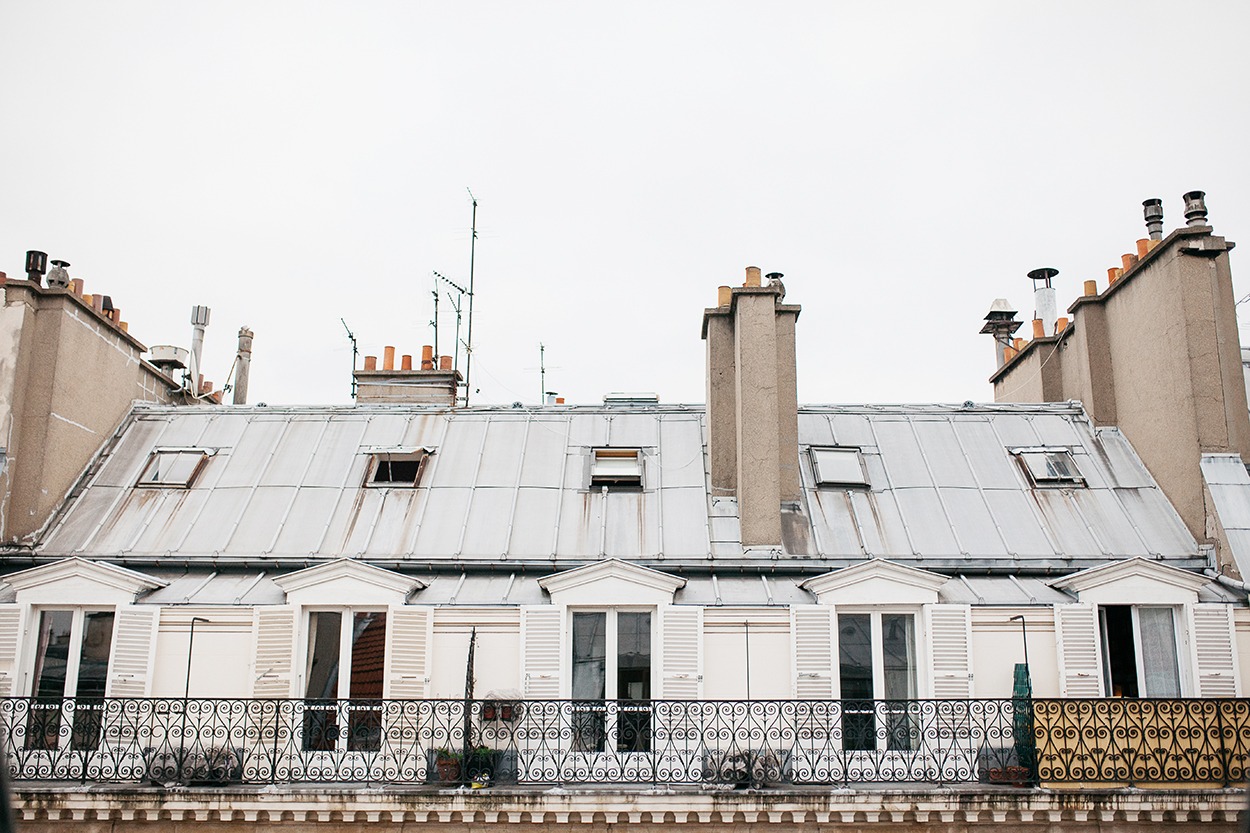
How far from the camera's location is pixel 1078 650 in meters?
11.5

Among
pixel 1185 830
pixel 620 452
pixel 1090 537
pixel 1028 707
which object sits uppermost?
pixel 620 452

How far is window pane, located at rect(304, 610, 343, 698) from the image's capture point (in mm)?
11719

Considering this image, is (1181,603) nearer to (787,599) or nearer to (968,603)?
(968,603)

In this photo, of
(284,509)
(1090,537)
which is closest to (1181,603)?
(1090,537)

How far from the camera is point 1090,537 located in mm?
12914

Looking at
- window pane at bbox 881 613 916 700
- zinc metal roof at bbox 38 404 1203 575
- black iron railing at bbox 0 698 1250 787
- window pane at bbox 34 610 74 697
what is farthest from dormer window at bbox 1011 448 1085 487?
window pane at bbox 34 610 74 697

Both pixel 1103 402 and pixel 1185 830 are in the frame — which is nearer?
pixel 1185 830

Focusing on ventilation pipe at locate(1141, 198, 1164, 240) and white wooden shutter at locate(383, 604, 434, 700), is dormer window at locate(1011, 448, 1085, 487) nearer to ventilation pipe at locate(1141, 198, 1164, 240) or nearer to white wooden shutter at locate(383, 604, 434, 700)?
ventilation pipe at locate(1141, 198, 1164, 240)

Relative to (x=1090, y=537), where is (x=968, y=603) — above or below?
below

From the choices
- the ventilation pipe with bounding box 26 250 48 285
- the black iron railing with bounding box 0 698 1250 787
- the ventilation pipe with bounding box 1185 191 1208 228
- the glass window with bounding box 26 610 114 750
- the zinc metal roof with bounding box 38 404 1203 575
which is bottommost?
the black iron railing with bounding box 0 698 1250 787

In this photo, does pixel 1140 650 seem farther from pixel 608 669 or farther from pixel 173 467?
pixel 173 467

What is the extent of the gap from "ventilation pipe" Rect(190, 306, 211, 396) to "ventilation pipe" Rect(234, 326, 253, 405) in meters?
0.81

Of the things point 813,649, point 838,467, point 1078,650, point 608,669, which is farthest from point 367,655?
point 1078,650

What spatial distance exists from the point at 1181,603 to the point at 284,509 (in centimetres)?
1105
